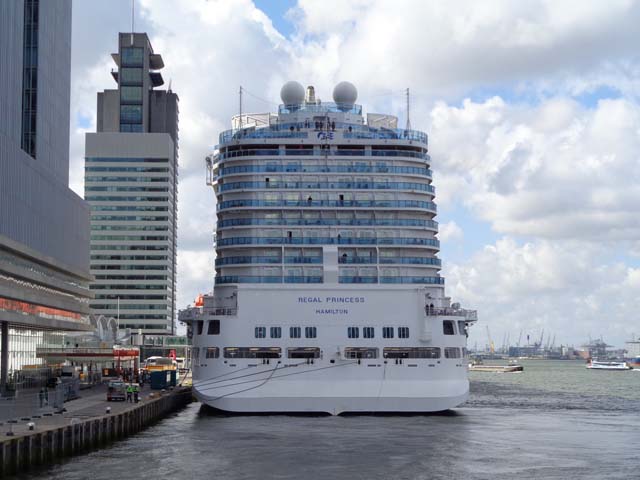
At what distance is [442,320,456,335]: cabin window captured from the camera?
202ft

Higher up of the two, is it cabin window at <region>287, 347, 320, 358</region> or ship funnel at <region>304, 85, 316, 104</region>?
ship funnel at <region>304, 85, 316, 104</region>

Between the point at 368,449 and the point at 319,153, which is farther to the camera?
the point at 319,153

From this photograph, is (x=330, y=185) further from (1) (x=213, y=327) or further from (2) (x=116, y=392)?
(2) (x=116, y=392)

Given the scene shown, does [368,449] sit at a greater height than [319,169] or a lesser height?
Result: lesser

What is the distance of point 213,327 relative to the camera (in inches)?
2419

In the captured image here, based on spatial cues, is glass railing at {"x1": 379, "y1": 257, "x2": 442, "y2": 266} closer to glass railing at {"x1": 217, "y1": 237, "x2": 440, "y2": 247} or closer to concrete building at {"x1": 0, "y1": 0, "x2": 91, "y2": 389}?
glass railing at {"x1": 217, "y1": 237, "x2": 440, "y2": 247}

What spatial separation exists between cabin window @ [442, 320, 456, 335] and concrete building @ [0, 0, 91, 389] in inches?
1292

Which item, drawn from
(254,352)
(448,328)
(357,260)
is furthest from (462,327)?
(254,352)

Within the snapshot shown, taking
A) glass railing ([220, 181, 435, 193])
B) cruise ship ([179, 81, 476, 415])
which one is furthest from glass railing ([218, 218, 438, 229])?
glass railing ([220, 181, 435, 193])

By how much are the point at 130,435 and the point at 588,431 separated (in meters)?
27.6

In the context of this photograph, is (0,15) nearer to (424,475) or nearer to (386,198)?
(386,198)

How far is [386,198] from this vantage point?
66.9 metres

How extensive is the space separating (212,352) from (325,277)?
8555mm

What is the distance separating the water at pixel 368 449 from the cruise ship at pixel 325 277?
2.19m
